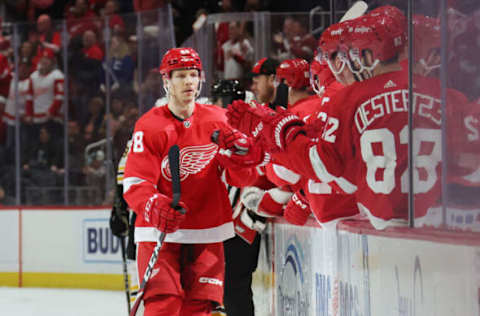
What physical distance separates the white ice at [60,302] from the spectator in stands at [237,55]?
1764mm

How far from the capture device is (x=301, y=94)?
321cm

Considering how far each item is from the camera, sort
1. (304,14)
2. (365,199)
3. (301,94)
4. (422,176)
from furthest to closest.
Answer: (304,14) → (301,94) → (365,199) → (422,176)

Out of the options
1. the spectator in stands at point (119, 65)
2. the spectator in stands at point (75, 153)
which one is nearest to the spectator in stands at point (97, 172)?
the spectator in stands at point (75, 153)

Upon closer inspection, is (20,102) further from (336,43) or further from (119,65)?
(336,43)

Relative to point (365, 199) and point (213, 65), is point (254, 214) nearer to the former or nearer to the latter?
point (365, 199)

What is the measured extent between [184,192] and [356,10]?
124 centimetres

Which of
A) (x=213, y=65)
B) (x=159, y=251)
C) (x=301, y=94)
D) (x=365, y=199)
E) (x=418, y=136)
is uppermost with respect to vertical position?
(x=213, y=65)

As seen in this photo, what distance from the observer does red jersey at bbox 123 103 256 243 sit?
290 centimetres

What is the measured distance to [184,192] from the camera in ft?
9.66

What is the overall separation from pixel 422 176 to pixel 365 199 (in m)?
0.21

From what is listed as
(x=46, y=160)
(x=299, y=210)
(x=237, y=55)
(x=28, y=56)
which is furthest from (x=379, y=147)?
(x=28, y=56)

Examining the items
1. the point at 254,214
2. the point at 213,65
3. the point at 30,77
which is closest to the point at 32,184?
the point at 30,77

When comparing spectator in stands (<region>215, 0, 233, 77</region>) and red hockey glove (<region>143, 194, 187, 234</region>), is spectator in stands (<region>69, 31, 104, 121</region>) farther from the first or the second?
red hockey glove (<region>143, 194, 187, 234</region>)

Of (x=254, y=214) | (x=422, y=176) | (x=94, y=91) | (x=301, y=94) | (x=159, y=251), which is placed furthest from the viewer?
(x=94, y=91)
